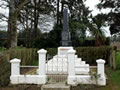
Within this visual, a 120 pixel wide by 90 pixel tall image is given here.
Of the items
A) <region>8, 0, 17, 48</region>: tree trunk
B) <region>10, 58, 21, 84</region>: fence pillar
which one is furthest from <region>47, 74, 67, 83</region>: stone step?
<region>8, 0, 17, 48</region>: tree trunk

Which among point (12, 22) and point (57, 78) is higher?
point (12, 22)

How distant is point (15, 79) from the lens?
723cm

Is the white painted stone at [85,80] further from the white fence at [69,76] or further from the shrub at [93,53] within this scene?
the shrub at [93,53]

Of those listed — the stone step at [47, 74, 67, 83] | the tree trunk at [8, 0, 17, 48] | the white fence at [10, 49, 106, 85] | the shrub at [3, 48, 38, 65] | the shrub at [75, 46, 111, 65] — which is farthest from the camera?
the shrub at [75, 46, 111, 65]

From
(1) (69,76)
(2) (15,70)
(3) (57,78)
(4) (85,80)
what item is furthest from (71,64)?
(2) (15,70)

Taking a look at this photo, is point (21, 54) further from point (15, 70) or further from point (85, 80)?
point (85, 80)

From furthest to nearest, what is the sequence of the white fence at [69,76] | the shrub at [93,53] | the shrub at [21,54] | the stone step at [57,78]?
the shrub at [93,53], the shrub at [21,54], the stone step at [57,78], the white fence at [69,76]

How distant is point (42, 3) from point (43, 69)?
55.5 ft

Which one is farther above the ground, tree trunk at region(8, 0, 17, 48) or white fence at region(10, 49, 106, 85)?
tree trunk at region(8, 0, 17, 48)

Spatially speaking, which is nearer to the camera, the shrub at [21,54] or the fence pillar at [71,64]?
the fence pillar at [71,64]

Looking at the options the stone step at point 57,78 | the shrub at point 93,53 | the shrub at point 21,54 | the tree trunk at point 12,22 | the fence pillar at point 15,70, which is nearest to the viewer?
the fence pillar at point 15,70

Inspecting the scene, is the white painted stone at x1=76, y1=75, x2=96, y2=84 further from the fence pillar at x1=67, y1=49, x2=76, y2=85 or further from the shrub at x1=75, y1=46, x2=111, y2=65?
the shrub at x1=75, y1=46, x2=111, y2=65

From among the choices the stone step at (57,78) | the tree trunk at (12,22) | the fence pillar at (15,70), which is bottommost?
the stone step at (57,78)

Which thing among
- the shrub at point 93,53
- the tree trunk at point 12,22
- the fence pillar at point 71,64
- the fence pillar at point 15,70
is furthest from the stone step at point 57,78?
A: the shrub at point 93,53
